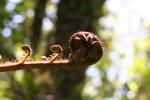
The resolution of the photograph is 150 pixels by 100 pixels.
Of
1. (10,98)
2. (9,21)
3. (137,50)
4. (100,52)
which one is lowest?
(100,52)

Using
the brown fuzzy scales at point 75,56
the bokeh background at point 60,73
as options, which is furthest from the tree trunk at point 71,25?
the brown fuzzy scales at point 75,56

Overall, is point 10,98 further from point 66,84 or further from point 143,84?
point 143,84

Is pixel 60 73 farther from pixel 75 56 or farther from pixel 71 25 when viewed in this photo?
pixel 75 56

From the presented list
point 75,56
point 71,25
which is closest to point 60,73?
point 71,25

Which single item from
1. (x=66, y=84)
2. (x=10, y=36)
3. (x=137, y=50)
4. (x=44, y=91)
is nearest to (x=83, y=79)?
(x=66, y=84)

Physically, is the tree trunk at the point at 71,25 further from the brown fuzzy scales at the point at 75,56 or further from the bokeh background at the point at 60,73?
the brown fuzzy scales at the point at 75,56

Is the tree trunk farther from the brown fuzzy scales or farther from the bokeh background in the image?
the brown fuzzy scales

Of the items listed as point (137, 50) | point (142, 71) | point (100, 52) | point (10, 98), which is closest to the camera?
point (100, 52)

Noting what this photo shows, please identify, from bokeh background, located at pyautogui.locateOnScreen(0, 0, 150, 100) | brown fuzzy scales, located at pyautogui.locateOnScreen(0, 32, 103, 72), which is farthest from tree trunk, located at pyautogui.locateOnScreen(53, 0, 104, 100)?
brown fuzzy scales, located at pyautogui.locateOnScreen(0, 32, 103, 72)

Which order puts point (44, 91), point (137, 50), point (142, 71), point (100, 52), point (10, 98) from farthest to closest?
1. point (137, 50)
2. point (142, 71)
3. point (44, 91)
4. point (10, 98)
5. point (100, 52)
